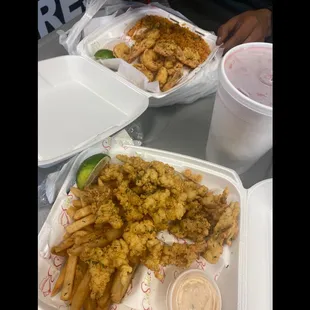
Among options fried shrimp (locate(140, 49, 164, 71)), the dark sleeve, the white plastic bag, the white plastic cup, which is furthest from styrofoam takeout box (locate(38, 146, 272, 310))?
the dark sleeve

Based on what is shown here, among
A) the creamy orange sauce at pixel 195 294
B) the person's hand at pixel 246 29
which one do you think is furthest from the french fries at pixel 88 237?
the person's hand at pixel 246 29

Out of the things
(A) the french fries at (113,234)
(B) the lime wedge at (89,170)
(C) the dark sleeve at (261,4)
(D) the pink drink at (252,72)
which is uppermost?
(D) the pink drink at (252,72)

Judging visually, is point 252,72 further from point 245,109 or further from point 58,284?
point 58,284

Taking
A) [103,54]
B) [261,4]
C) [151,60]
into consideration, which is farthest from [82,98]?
[261,4]

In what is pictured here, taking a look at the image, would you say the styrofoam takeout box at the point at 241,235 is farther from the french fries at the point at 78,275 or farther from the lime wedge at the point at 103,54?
the lime wedge at the point at 103,54

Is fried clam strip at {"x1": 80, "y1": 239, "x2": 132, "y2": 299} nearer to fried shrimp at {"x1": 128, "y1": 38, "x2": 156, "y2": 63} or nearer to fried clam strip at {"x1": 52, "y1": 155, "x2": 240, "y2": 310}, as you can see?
fried clam strip at {"x1": 52, "y1": 155, "x2": 240, "y2": 310}

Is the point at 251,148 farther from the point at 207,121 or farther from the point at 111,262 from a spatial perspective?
the point at 111,262
